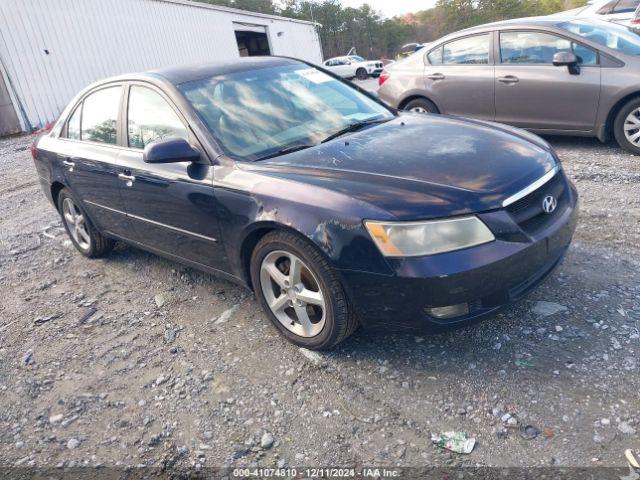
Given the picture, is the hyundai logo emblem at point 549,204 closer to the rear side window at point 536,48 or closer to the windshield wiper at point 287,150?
the windshield wiper at point 287,150

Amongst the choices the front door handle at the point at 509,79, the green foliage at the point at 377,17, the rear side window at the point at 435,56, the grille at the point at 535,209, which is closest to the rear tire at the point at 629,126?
the front door handle at the point at 509,79

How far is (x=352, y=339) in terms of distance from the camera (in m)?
3.00

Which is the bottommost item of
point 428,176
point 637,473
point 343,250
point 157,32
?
point 637,473

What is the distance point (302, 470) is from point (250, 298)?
1622mm

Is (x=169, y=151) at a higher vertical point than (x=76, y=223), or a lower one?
higher

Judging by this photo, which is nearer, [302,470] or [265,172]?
[302,470]

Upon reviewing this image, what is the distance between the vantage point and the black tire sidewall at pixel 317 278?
260 centimetres

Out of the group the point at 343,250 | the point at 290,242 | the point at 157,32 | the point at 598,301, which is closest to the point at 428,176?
the point at 343,250

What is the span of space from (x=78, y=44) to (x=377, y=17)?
49892 millimetres

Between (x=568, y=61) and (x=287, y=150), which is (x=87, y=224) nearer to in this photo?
(x=287, y=150)

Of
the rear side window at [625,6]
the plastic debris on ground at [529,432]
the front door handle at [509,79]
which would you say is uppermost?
the rear side window at [625,6]

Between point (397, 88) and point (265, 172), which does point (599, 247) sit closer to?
point (265, 172)

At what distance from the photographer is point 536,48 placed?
6074 mm

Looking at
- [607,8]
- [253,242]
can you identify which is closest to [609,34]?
[253,242]
